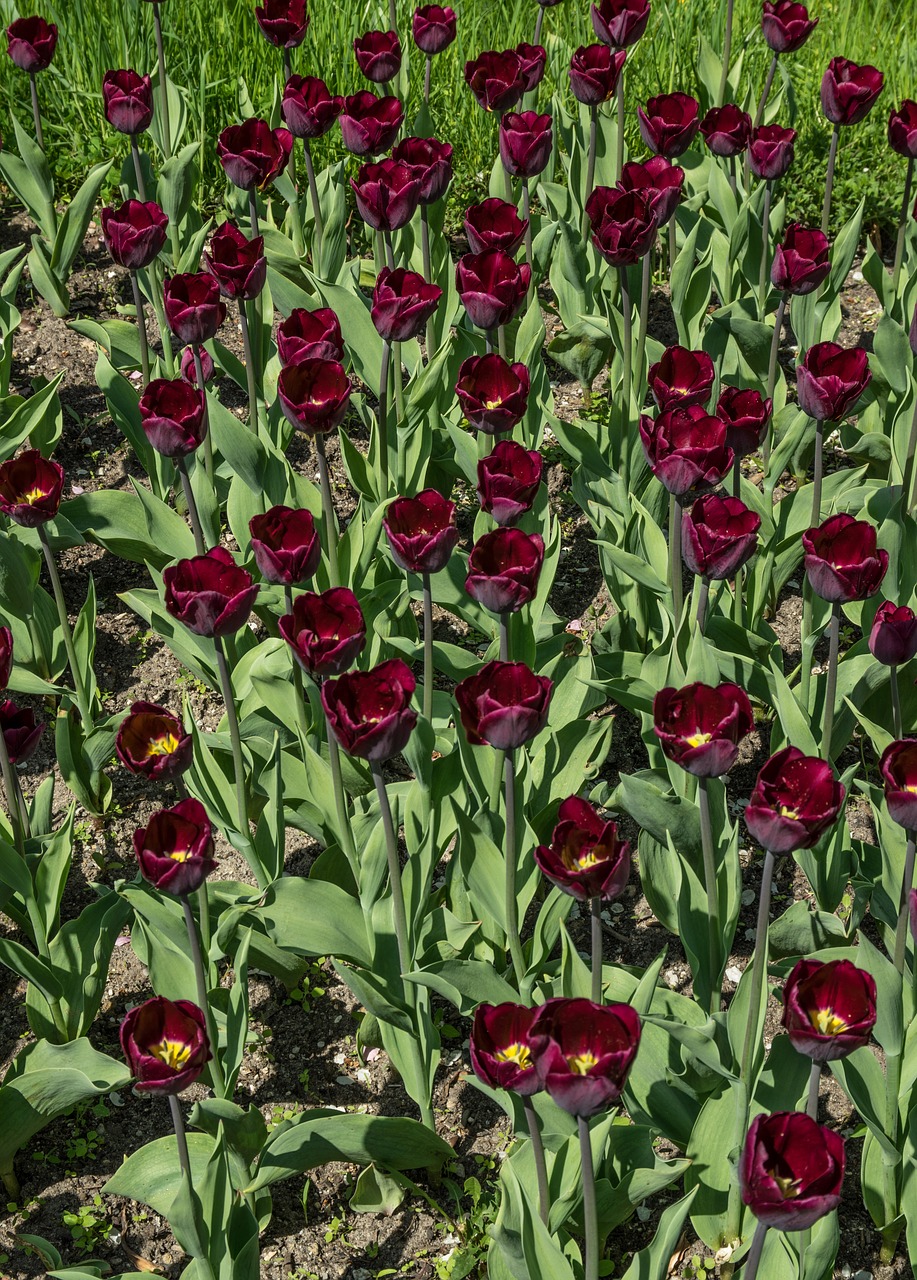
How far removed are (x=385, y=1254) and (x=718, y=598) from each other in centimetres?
156

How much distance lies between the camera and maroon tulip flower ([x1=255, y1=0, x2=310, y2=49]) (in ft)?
13.9

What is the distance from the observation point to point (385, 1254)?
2559 mm

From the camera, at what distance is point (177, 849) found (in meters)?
2.24

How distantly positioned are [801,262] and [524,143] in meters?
0.80

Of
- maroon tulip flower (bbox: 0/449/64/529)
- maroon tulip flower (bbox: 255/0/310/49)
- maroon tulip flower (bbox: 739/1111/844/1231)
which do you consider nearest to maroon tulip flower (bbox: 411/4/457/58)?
maroon tulip flower (bbox: 255/0/310/49)

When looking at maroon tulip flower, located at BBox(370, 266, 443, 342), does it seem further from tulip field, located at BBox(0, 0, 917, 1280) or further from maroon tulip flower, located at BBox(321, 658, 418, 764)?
maroon tulip flower, located at BBox(321, 658, 418, 764)

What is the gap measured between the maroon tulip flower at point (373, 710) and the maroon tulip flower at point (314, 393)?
2.50ft

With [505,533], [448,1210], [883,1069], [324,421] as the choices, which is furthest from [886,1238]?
[324,421]

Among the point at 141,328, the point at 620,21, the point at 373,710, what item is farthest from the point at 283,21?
the point at 373,710

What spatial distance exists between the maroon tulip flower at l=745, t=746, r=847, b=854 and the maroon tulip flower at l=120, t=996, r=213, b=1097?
0.80 metres

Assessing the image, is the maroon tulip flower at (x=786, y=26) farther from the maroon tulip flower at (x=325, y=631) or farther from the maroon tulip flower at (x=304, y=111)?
the maroon tulip flower at (x=325, y=631)

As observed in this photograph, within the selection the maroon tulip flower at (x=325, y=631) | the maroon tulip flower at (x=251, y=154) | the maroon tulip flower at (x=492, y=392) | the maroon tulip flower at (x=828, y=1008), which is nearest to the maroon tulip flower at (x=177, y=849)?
the maroon tulip flower at (x=325, y=631)

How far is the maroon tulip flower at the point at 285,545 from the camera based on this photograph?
2625 millimetres

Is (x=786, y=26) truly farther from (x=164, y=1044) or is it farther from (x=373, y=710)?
(x=164, y=1044)
